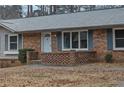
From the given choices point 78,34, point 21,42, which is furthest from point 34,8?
point 78,34

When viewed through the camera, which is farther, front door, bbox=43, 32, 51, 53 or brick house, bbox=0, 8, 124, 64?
front door, bbox=43, 32, 51, 53

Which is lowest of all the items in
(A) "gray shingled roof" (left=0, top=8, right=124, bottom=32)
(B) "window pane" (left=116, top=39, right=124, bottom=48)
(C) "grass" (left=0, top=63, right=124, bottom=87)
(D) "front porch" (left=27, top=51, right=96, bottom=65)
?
(C) "grass" (left=0, top=63, right=124, bottom=87)

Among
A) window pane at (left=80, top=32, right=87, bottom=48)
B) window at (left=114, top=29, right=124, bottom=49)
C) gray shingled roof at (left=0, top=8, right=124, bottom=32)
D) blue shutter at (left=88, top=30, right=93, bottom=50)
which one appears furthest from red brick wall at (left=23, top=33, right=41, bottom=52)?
window at (left=114, top=29, right=124, bottom=49)

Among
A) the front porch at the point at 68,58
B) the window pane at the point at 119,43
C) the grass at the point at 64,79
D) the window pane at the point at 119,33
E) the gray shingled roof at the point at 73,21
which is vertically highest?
the gray shingled roof at the point at 73,21

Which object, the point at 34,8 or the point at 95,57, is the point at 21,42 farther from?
the point at 34,8

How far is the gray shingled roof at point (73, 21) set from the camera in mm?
24472

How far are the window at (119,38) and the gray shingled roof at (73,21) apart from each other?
817 millimetres

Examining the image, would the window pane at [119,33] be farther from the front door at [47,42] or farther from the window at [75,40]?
the front door at [47,42]

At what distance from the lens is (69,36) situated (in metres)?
26.2

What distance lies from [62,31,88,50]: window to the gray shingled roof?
763 millimetres

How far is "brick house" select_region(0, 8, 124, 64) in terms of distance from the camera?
937 inches

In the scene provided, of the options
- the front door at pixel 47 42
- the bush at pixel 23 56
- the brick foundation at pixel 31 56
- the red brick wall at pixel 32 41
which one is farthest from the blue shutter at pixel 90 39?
the bush at pixel 23 56

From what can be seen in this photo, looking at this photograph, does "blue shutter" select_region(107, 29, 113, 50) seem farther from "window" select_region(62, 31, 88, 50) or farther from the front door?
the front door

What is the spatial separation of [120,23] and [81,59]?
12.5 ft
